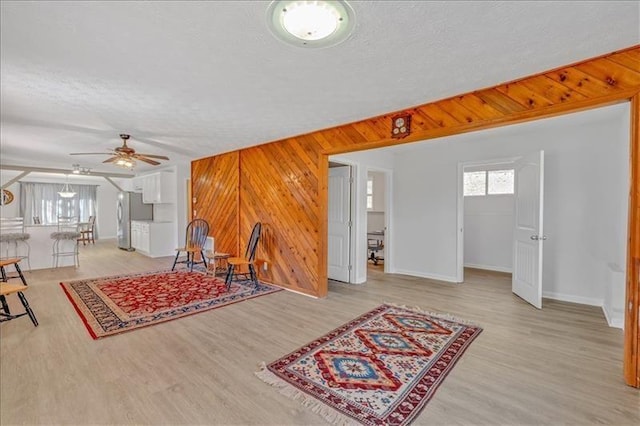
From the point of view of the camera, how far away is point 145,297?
4094 millimetres

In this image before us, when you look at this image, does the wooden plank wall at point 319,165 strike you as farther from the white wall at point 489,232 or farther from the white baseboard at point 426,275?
the white wall at point 489,232

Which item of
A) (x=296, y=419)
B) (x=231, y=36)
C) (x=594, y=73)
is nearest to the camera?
Answer: (x=296, y=419)

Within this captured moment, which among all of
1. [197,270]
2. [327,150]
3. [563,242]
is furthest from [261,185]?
[563,242]

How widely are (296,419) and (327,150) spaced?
3.15m

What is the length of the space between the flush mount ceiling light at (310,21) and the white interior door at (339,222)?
3.44 meters

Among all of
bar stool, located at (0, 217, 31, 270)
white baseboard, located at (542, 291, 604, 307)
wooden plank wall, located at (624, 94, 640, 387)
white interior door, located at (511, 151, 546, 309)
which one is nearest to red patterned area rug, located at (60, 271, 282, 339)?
bar stool, located at (0, 217, 31, 270)

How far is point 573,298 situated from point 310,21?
486 cm

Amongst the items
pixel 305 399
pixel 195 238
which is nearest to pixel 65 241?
pixel 195 238

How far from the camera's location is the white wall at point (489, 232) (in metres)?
6.09

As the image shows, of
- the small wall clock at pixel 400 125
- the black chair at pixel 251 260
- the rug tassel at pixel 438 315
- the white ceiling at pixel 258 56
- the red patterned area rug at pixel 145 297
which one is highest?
the white ceiling at pixel 258 56

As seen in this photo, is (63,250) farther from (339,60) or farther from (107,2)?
(339,60)

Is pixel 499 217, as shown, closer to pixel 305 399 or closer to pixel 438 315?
pixel 438 315

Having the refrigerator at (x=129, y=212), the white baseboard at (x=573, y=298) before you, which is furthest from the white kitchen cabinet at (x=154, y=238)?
the white baseboard at (x=573, y=298)

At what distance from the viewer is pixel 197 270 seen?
5.92 metres
